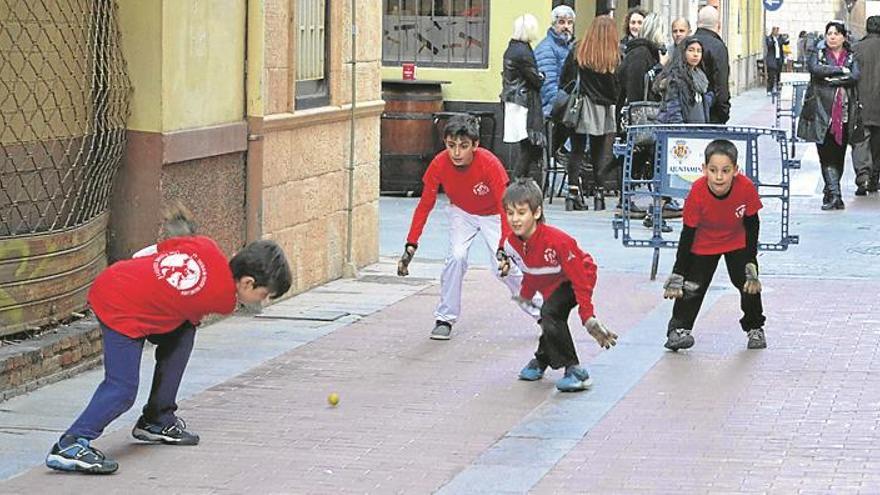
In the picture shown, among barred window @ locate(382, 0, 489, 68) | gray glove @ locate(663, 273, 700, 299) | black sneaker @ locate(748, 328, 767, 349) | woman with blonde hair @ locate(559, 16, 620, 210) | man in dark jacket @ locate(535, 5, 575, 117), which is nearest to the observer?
gray glove @ locate(663, 273, 700, 299)

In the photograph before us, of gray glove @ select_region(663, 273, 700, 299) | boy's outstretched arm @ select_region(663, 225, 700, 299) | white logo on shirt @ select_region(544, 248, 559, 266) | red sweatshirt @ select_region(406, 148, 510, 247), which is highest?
red sweatshirt @ select_region(406, 148, 510, 247)

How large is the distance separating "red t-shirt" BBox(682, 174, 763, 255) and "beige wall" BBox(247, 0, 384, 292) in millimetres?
2916

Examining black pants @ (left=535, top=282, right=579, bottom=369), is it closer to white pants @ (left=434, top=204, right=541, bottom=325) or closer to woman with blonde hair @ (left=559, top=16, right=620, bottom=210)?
white pants @ (left=434, top=204, right=541, bottom=325)

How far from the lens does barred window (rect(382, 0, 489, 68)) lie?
68.8ft

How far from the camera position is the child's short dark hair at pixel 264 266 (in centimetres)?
748

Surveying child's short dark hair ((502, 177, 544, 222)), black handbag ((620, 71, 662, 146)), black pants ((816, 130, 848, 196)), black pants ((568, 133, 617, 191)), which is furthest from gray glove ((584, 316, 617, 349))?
black pants ((816, 130, 848, 196))

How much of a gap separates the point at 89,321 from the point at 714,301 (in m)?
4.62

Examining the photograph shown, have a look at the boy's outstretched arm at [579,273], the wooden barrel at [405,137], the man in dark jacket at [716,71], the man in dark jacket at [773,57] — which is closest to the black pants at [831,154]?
the man in dark jacket at [716,71]

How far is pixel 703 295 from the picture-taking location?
10.7m

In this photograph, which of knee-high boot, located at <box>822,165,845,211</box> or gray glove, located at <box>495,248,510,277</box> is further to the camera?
knee-high boot, located at <box>822,165,845,211</box>

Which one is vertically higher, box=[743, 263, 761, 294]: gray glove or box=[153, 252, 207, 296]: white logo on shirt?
box=[153, 252, 207, 296]: white logo on shirt

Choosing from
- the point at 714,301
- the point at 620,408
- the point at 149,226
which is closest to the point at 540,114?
the point at 714,301

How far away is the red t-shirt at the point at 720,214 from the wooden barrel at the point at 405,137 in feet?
30.8

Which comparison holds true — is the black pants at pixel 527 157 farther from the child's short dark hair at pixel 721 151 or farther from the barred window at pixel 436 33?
the child's short dark hair at pixel 721 151
